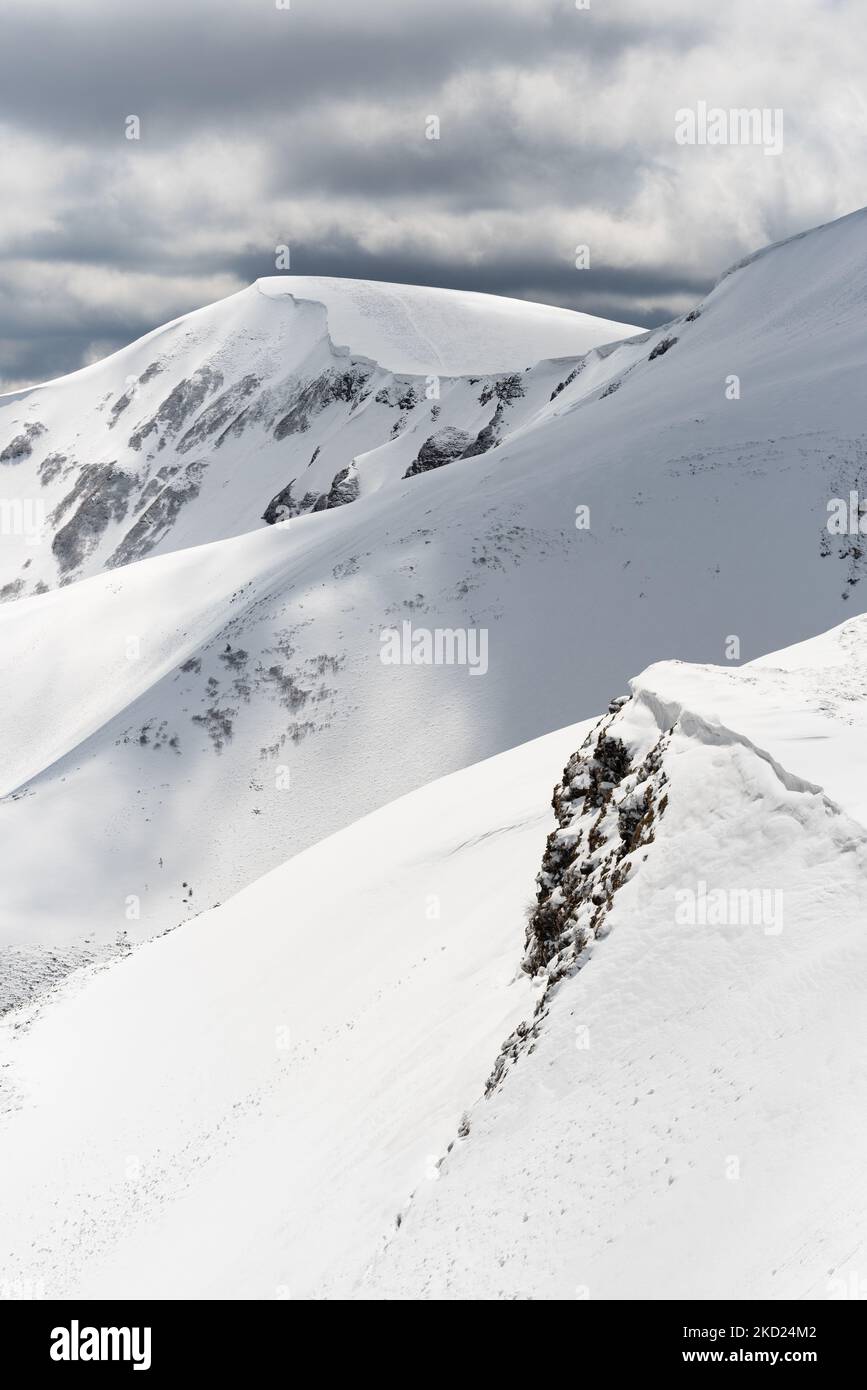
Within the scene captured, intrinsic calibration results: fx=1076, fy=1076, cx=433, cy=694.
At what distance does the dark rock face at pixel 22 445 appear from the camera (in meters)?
155

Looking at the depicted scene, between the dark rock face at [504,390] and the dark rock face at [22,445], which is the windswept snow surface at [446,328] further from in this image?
the dark rock face at [22,445]

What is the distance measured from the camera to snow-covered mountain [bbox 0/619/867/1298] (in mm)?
7730

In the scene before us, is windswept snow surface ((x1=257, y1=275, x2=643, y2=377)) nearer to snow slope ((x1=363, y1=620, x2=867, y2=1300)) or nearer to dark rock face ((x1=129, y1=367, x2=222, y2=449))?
dark rock face ((x1=129, y1=367, x2=222, y2=449))

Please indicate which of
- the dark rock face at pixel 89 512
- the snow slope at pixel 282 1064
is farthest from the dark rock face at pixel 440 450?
the dark rock face at pixel 89 512

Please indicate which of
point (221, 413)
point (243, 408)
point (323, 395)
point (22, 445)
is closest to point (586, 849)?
point (323, 395)

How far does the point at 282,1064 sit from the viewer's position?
16.7m

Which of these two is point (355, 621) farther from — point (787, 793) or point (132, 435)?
point (132, 435)

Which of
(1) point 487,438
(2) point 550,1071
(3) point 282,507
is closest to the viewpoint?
(2) point 550,1071

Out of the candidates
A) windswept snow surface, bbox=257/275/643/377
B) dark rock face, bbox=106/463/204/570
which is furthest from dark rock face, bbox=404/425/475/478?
dark rock face, bbox=106/463/204/570

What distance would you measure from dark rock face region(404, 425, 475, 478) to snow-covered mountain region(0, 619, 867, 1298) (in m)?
56.3

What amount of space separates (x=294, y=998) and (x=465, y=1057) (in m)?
6.95

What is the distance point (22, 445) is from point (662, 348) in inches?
4660

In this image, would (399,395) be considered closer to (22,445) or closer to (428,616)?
(428,616)
